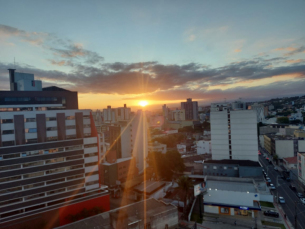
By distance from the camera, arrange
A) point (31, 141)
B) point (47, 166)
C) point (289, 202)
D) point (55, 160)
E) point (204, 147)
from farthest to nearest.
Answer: point (204, 147) → point (289, 202) → point (55, 160) → point (47, 166) → point (31, 141)

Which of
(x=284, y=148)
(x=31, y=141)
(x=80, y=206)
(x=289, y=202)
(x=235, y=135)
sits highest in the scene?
(x=31, y=141)

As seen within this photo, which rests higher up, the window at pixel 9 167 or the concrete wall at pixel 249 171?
the window at pixel 9 167

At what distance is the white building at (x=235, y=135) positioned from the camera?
3800 centimetres

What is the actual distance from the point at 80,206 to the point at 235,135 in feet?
97.5

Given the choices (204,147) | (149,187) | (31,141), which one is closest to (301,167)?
(149,187)

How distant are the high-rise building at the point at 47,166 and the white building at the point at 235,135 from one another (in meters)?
24.6

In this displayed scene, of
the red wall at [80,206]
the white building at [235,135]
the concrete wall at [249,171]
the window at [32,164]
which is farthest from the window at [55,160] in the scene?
the white building at [235,135]

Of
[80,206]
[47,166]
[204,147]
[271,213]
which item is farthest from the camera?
[204,147]

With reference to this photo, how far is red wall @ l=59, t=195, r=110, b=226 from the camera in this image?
22578 mm

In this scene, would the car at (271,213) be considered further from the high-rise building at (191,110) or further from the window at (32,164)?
the high-rise building at (191,110)

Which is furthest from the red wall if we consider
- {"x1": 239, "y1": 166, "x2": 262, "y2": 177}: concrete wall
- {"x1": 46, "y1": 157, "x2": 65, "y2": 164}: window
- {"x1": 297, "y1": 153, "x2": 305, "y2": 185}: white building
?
{"x1": 297, "y1": 153, "x2": 305, "y2": 185}: white building

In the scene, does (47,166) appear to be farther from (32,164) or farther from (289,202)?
(289,202)

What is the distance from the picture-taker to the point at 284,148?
48.0 meters

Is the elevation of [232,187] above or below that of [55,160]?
below
